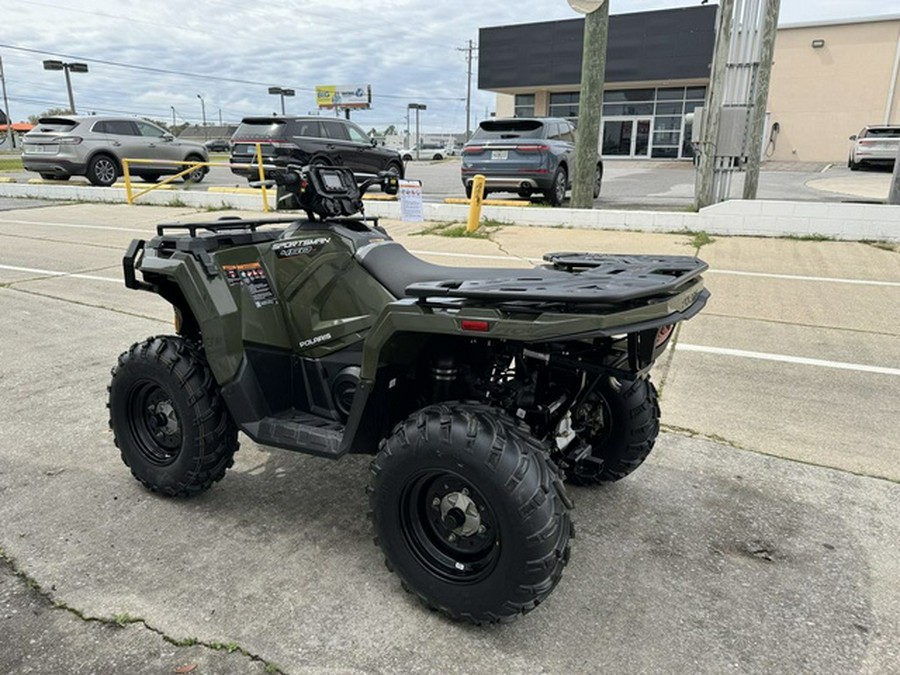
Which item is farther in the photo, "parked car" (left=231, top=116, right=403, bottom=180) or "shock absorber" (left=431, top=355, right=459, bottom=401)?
"parked car" (left=231, top=116, right=403, bottom=180)

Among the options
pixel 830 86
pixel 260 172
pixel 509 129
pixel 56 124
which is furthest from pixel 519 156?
pixel 830 86

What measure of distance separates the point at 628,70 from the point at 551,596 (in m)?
33.6

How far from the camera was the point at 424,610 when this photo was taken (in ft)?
7.55

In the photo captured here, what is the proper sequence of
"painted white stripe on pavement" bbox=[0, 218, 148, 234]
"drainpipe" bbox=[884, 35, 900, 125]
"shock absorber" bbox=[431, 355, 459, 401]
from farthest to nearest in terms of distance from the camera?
"drainpipe" bbox=[884, 35, 900, 125] → "painted white stripe on pavement" bbox=[0, 218, 148, 234] → "shock absorber" bbox=[431, 355, 459, 401]

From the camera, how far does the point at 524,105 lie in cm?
3772

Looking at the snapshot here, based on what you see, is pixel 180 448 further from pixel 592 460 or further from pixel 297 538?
pixel 592 460

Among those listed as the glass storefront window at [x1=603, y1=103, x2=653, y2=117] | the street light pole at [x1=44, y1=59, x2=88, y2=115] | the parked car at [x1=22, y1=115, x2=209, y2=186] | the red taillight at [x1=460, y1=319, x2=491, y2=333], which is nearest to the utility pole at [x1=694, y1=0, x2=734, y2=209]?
the red taillight at [x1=460, y1=319, x2=491, y2=333]

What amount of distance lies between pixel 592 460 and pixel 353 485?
3.77ft

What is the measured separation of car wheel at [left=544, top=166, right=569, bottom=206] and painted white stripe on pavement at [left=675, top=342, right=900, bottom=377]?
25.2ft

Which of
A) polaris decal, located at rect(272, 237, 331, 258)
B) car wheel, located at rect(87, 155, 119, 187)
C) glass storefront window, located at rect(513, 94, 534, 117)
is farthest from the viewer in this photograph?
glass storefront window, located at rect(513, 94, 534, 117)

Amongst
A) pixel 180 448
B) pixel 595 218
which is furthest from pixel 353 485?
pixel 595 218

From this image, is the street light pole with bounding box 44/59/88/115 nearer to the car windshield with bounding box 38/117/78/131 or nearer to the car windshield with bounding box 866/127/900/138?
the car windshield with bounding box 38/117/78/131

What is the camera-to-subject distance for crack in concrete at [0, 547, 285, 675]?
2066mm

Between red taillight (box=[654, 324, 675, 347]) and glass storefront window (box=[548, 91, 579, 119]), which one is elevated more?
glass storefront window (box=[548, 91, 579, 119])
